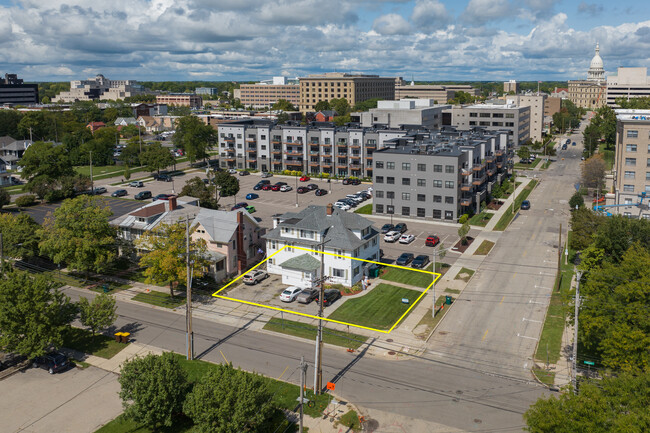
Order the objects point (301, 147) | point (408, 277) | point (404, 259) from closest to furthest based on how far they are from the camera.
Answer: point (408, 277) → point (404, 259) → point (301, 147)

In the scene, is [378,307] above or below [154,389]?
below

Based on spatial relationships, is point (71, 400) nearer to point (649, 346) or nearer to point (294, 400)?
point (294, 400)

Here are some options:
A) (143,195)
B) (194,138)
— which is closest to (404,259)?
(143,195)

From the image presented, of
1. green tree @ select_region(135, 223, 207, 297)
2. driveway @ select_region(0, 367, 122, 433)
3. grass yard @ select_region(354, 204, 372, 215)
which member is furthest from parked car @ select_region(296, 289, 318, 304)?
grass yard @ select_region(354, 204, 372, 215)

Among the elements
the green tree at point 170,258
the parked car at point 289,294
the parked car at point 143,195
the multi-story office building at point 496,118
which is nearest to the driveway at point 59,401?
the green tree at point 170,258

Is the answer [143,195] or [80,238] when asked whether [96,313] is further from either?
[143,195]
